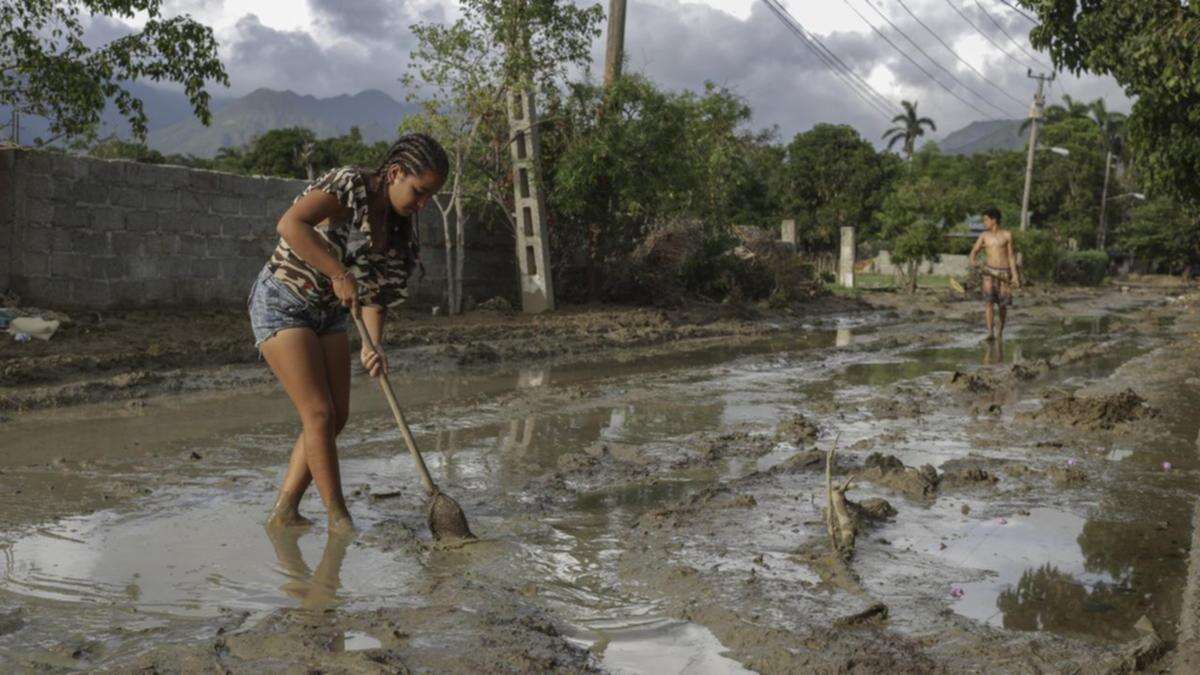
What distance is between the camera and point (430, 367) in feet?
35.3

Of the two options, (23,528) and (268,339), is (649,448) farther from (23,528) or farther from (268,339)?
(23,528)

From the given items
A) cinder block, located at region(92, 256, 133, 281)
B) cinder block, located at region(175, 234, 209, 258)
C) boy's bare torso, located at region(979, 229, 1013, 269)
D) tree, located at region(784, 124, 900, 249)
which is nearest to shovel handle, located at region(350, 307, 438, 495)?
cinder block, located at region(92, 256, 133, 281)

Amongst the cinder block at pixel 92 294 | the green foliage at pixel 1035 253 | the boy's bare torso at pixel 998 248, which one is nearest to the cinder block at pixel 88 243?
the cinder block at pixel 92 294

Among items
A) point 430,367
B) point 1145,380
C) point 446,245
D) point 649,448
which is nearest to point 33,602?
point 649,448

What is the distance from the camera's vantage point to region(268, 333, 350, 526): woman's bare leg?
443 centimetres

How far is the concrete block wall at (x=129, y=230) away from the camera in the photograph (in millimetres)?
10141

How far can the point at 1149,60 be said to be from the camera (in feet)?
28.3

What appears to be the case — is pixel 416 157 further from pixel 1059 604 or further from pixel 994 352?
pixel 994 352

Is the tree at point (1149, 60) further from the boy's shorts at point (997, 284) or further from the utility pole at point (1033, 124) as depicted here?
the utility pole at point (1033, 124)

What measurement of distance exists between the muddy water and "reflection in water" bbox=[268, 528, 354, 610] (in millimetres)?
11

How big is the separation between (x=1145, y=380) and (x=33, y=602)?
10.2 metres

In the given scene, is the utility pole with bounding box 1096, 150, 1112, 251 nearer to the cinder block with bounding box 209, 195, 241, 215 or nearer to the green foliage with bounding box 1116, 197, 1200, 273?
the green foliage with bounding box 1116, 197, 1200, 273

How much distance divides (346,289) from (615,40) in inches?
570

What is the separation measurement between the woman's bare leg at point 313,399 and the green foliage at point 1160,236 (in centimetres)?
5099
